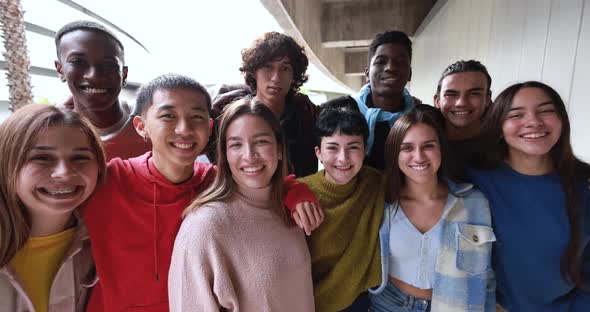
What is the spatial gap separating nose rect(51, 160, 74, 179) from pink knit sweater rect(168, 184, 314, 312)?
0.48 meters

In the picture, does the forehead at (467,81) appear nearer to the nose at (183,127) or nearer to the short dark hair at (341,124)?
the short dark hair at (341,124)

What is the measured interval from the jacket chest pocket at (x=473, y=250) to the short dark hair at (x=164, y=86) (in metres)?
Answer: 1.44

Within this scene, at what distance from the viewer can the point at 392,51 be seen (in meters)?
2.24

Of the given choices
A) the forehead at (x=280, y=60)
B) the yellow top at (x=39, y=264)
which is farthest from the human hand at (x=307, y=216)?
the forehead at (x=280, y=60)

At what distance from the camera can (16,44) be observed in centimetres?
239

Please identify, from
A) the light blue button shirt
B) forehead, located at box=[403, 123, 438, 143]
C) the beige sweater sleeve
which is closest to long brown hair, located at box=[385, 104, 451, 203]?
forehead, located at box=[403, 123, 438, 143]

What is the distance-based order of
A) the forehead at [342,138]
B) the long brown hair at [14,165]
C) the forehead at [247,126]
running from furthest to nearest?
1. the forehead at [342,138]
2. the forehead at [247,126]
3. the long brown hair at [14,165]

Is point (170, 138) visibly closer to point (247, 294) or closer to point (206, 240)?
point (206, 240)

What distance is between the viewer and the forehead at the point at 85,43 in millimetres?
1818

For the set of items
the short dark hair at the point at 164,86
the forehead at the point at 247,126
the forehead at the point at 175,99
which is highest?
the short dark hair at the point at 164,86

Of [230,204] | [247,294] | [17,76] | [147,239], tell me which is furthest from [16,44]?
[247,294]

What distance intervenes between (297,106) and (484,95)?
128cm

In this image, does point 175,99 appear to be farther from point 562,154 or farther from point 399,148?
point 562,154

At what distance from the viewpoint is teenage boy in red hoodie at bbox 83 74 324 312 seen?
1277 millimetres
